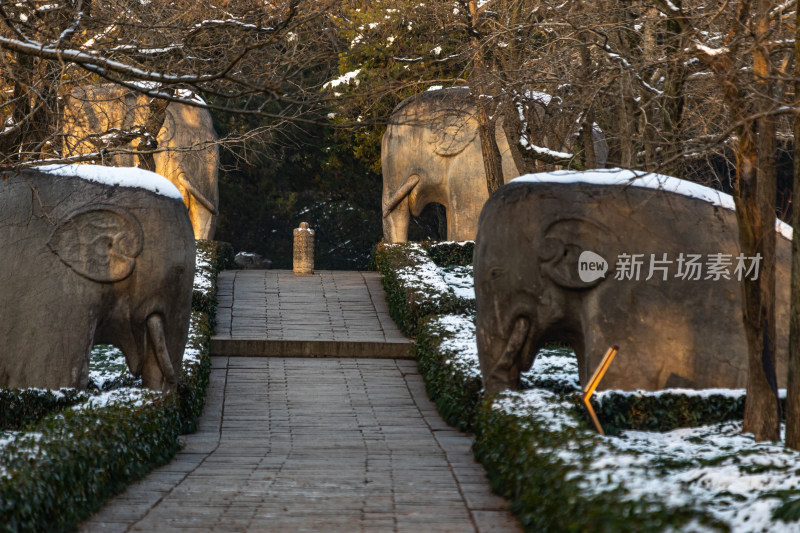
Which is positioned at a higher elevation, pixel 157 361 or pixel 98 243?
pixel 98 243

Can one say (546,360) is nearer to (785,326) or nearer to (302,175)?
(785,326)

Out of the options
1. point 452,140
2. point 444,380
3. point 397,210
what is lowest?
point 444,380

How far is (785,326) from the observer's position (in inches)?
347

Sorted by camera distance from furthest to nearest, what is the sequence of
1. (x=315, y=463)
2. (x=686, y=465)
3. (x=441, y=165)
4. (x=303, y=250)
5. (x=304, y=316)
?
(x=303, y=250) → (x=441, y=165) → (x=304, y=316) → (x=315, y=463) → (x=686, y=465)

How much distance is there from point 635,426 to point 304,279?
1291 cm

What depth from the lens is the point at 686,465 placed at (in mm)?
5918

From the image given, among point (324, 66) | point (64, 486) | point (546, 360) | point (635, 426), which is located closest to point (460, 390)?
point (546, 360)

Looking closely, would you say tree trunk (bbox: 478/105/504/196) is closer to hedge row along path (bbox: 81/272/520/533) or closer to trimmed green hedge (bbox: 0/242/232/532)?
hedge row along path (bbox: 81/272/520/533)

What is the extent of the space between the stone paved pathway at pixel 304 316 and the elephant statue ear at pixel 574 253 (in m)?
6.40

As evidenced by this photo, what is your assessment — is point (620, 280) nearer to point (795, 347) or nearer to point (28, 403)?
point (795, 347)

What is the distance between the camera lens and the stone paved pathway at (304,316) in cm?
1505

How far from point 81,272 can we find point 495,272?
352cm

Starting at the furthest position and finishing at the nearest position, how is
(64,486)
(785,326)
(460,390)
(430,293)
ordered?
1. (430,293)
2. (460,390)
3. (785,326)
4. (64,486)
